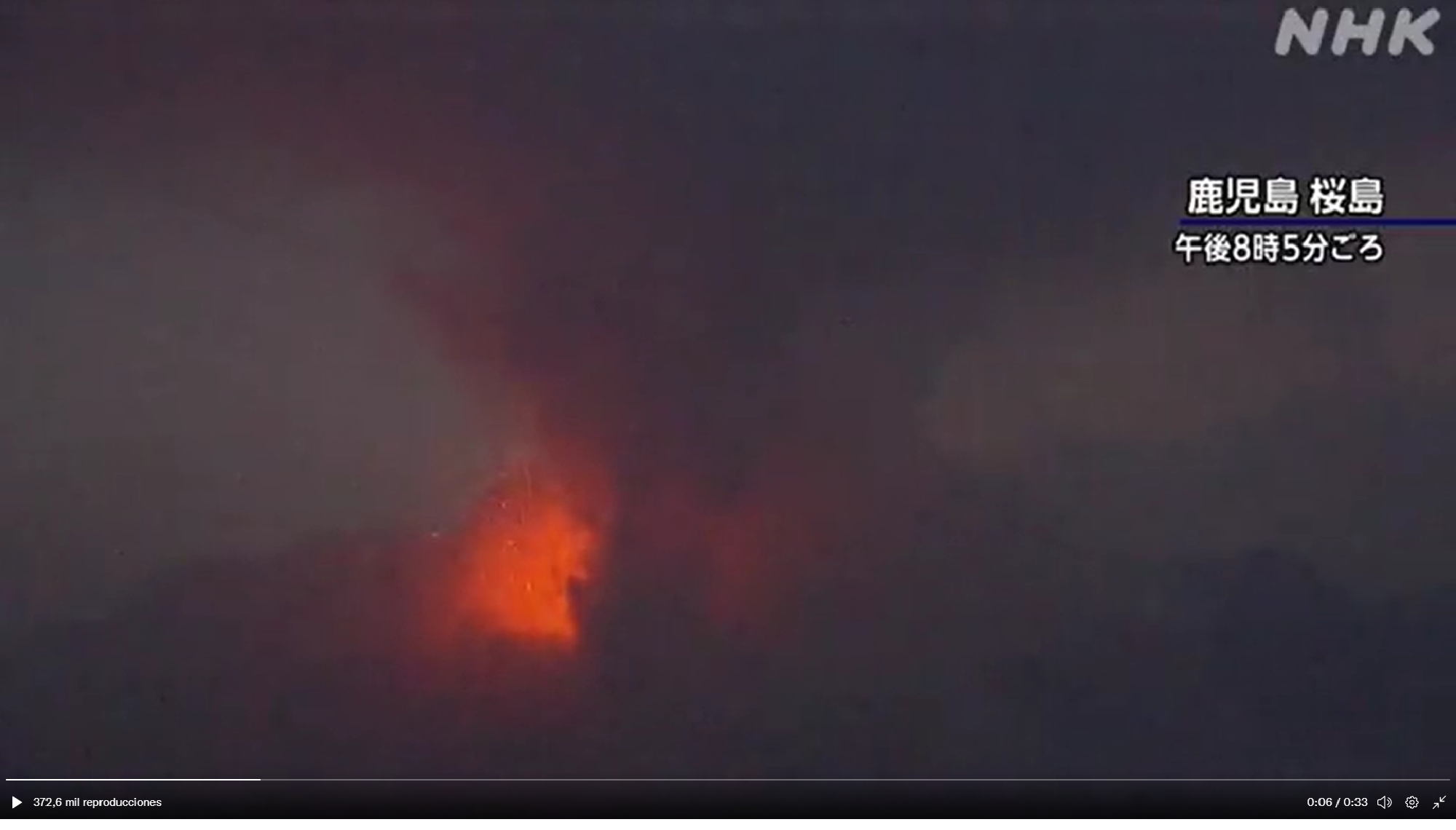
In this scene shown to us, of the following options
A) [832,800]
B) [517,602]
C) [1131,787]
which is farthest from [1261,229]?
[517,602]

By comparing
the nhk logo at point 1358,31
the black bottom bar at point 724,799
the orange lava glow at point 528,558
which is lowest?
the black bottom bar at point 724,799

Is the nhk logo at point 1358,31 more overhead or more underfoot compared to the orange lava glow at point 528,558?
more overhead

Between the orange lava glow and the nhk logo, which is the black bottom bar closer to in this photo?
the orange lava glow

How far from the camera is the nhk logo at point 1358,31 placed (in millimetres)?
2410

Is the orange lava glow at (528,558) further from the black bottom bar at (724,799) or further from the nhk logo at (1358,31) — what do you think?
the nhk logo at (1358,31)

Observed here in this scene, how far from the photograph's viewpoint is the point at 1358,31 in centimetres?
242

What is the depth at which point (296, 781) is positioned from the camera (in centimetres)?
253

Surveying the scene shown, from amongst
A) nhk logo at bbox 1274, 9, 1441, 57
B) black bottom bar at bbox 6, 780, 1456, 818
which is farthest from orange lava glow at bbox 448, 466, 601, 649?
nhk logo at bbox 1274, 9, 1441, 57

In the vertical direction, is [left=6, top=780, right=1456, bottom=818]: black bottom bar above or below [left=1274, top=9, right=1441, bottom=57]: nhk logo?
→ below

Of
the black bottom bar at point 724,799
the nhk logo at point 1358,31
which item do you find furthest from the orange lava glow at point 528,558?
the nhk logo at point 1358,31

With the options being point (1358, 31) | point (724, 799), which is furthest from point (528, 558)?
point (1358, 31)

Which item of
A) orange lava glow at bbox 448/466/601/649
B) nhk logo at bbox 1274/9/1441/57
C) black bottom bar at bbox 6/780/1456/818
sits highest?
nhk logo at bbox 1274/9/1441/57

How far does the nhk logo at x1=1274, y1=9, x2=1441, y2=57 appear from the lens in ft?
7.91

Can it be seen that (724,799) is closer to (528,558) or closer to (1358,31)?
(528,558)
